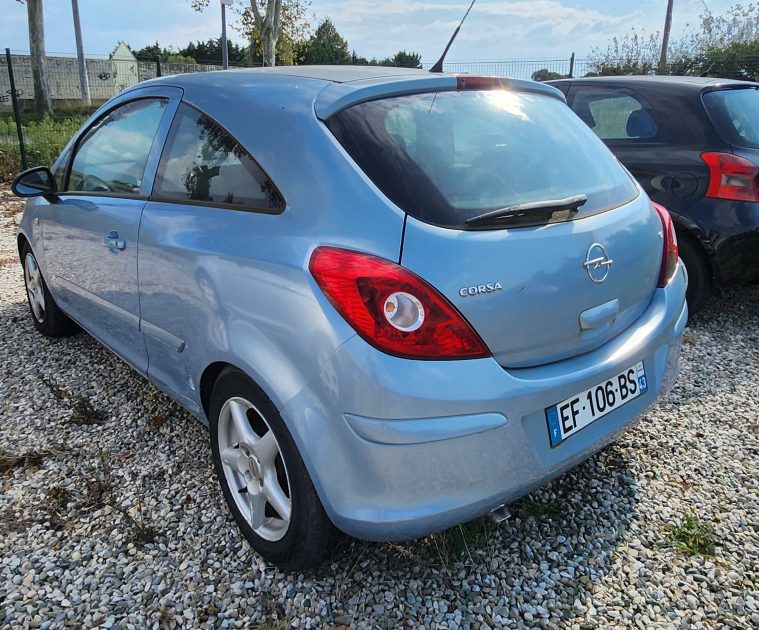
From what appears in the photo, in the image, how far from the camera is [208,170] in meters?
2.37

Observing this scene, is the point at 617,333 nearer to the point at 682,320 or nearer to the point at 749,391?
the point at 682,320

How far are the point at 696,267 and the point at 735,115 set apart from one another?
3.57ft

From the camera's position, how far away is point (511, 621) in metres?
1.98

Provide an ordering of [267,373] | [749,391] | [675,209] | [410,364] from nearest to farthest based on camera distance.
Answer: [410,364] < [267,373] < [749,391] < [675,209]

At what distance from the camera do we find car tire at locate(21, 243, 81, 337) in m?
4.16

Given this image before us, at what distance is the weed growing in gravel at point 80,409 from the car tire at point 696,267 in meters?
3.74

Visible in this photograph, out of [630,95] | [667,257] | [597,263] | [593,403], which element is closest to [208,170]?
[597,263]

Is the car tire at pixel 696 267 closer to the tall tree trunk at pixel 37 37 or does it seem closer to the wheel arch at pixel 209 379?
the wheel arch at pixel 209 379

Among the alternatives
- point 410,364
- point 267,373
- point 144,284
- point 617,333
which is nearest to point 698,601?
point 617,333

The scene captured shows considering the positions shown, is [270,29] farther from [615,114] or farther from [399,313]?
[399,313]

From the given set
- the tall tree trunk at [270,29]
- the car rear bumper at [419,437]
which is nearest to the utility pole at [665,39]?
the tall tree trunk at [270,29]

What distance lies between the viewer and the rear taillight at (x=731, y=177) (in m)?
4.07

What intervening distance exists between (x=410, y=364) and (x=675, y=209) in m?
3.38

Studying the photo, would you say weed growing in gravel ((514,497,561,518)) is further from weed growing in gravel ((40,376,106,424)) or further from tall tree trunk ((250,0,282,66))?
tall tree trunk ((250,0,282,66))
